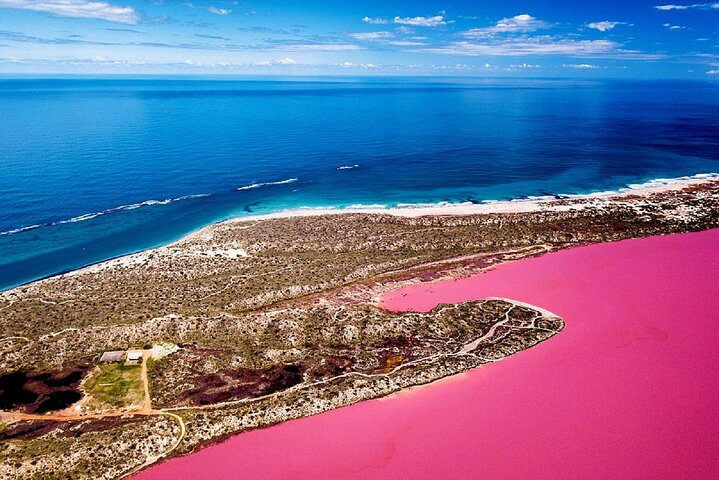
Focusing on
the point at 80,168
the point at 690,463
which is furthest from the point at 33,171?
the point at 690,463

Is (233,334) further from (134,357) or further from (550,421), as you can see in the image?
(550,421)

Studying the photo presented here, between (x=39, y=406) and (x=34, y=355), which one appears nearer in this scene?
(x=39, y=406)

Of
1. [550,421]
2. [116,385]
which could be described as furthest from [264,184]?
[550,421]

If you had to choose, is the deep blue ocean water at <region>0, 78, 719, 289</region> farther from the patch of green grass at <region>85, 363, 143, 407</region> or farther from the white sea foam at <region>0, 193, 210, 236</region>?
the patch of green grass at <region>85, 363, 143, 407</region>

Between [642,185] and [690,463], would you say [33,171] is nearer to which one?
[690,463]

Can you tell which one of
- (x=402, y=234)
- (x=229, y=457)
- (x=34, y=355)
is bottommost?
(x=229, y=457)

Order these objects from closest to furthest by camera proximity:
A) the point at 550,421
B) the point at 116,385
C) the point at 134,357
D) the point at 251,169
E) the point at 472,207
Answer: the point at 550,421, the point at 116,385, the point at 134,357, the point at 472,207, the point at 251,169

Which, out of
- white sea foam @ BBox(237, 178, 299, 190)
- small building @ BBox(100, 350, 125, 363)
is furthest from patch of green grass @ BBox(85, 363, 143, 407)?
white sea foam @ BBox(237, 178, 299, 190)
